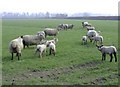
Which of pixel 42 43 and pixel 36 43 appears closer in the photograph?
pixel 42 43

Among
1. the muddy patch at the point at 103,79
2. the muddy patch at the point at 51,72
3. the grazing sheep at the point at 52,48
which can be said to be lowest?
the muddy patch at the point at 51,72

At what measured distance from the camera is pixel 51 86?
11.7 meters

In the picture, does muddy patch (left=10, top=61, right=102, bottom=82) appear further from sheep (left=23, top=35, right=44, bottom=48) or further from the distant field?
sheep (left=23, top=35, right=44, bottom=48)

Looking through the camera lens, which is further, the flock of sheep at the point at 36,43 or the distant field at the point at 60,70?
the flock of sheep at the point at 36,43

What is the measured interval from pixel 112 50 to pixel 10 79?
7189mm

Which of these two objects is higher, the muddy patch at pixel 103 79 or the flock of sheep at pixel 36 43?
the flock of sheep at pixel 36 43

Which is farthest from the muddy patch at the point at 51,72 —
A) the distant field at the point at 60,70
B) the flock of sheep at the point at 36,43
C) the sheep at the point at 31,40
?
the sheep at the point at 31,40

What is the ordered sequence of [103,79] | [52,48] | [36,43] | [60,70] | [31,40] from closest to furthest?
[103,79] < [60,70] < [52,48] < [31,40] < [36,43]

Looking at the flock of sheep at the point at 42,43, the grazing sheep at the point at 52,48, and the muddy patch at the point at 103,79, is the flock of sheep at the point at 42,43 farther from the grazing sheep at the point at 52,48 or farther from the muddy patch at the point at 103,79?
the muddy patch at the point at 103,79

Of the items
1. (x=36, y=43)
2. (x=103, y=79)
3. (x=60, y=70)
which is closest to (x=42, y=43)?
(x=36, y=43)

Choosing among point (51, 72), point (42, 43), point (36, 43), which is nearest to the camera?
point (51, 72)

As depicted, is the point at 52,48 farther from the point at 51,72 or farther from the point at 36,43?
the point at 51,72

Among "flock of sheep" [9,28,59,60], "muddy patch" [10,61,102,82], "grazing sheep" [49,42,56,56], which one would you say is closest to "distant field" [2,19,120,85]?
"muddy patch" [10,61,102,82]

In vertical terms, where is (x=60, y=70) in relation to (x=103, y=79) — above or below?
below
